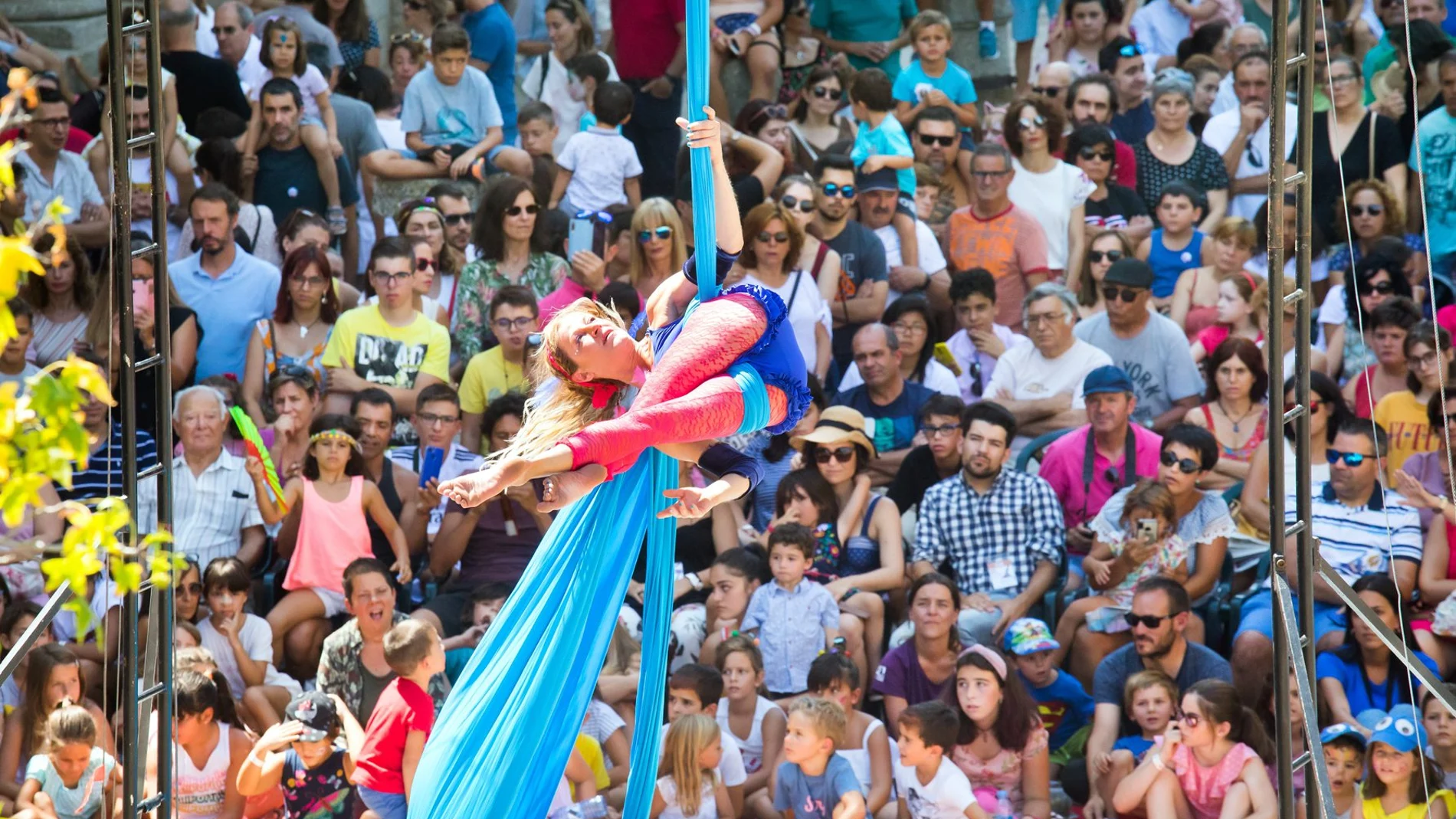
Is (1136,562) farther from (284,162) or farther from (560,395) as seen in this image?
(284,162)

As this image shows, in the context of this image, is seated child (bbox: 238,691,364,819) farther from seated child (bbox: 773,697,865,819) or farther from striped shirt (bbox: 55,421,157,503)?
seated child (bbox: 773,697,865,819)

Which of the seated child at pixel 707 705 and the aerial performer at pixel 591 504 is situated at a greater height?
the aerial performer at pixel 591 504

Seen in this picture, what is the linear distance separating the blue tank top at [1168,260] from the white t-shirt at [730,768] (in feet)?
8.87

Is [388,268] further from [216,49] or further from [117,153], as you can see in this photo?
[117,153]

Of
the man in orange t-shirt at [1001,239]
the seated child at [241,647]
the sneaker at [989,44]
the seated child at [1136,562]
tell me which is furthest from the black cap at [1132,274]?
the seated child at [241,647]

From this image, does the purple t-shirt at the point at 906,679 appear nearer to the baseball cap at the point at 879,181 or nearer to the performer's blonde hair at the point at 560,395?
the baseball cap at the point at 879,181

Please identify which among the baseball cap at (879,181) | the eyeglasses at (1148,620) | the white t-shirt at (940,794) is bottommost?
the white t-shirt at (940,794)

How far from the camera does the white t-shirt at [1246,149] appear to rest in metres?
7.60

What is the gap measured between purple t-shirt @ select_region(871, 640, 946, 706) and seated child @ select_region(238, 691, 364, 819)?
69.0 inches

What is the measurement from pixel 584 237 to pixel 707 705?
7.37 feet

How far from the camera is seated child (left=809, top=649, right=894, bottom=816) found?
5.99 meters

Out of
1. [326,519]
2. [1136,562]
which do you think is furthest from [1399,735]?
[326,519]

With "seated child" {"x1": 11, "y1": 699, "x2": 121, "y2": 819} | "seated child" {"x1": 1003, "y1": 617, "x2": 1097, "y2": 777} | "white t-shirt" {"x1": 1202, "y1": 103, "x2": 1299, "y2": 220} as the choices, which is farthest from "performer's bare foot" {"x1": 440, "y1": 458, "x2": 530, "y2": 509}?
"white t-shirt" {"x1": 1202, "y1": 103, "x2": 1299, "y2": 220}

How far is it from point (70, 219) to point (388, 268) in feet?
4.77
